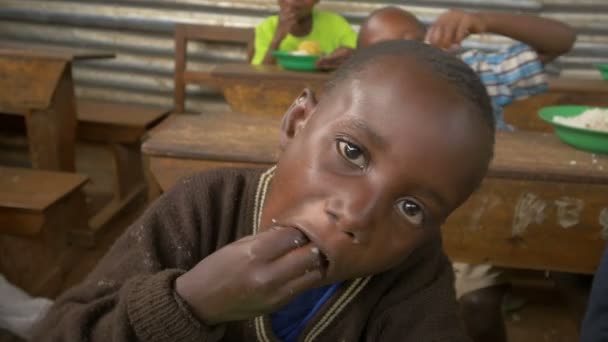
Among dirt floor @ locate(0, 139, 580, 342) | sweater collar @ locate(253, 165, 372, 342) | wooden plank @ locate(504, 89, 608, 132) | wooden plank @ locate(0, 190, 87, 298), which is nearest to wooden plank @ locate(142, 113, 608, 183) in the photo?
sweater collar @ locate(253, 165, 372, 342)

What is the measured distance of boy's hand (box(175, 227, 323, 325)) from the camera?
66cm

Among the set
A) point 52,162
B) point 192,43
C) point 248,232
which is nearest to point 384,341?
point 248,232

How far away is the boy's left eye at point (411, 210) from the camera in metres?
0.74

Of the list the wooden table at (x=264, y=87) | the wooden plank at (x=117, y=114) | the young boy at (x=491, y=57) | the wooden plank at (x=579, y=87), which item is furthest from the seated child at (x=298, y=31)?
the wooden plank at (x=579, y=87)

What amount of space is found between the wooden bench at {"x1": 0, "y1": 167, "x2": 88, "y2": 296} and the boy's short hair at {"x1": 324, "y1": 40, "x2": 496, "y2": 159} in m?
1.89

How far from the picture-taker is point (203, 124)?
172 centimetres

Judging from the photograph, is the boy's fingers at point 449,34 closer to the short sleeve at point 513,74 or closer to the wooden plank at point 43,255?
the short sleeve at point 513,74

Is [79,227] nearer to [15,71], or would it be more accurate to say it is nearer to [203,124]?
[15,71]

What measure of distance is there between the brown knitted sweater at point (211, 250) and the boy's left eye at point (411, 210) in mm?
232

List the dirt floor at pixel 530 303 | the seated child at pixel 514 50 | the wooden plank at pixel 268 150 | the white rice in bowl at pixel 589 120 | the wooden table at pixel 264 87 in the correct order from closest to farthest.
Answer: the wooden plank at pixel 268 150
the white rice in bowl at pixel 589 120
the seated child at pixel 514 50
the dirt floor at pixel 530 303
the wooden table at pixel 264 87

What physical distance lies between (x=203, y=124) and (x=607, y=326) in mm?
1271

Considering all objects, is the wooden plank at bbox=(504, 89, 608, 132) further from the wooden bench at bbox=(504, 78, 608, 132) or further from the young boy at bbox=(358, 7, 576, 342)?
the young boy at bbox=(358, 7, 576, 342)

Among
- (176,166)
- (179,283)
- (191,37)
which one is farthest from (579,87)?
(179,283)

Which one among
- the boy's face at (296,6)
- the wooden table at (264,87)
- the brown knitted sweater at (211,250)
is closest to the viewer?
the brown knitted sweater at (211,250)
